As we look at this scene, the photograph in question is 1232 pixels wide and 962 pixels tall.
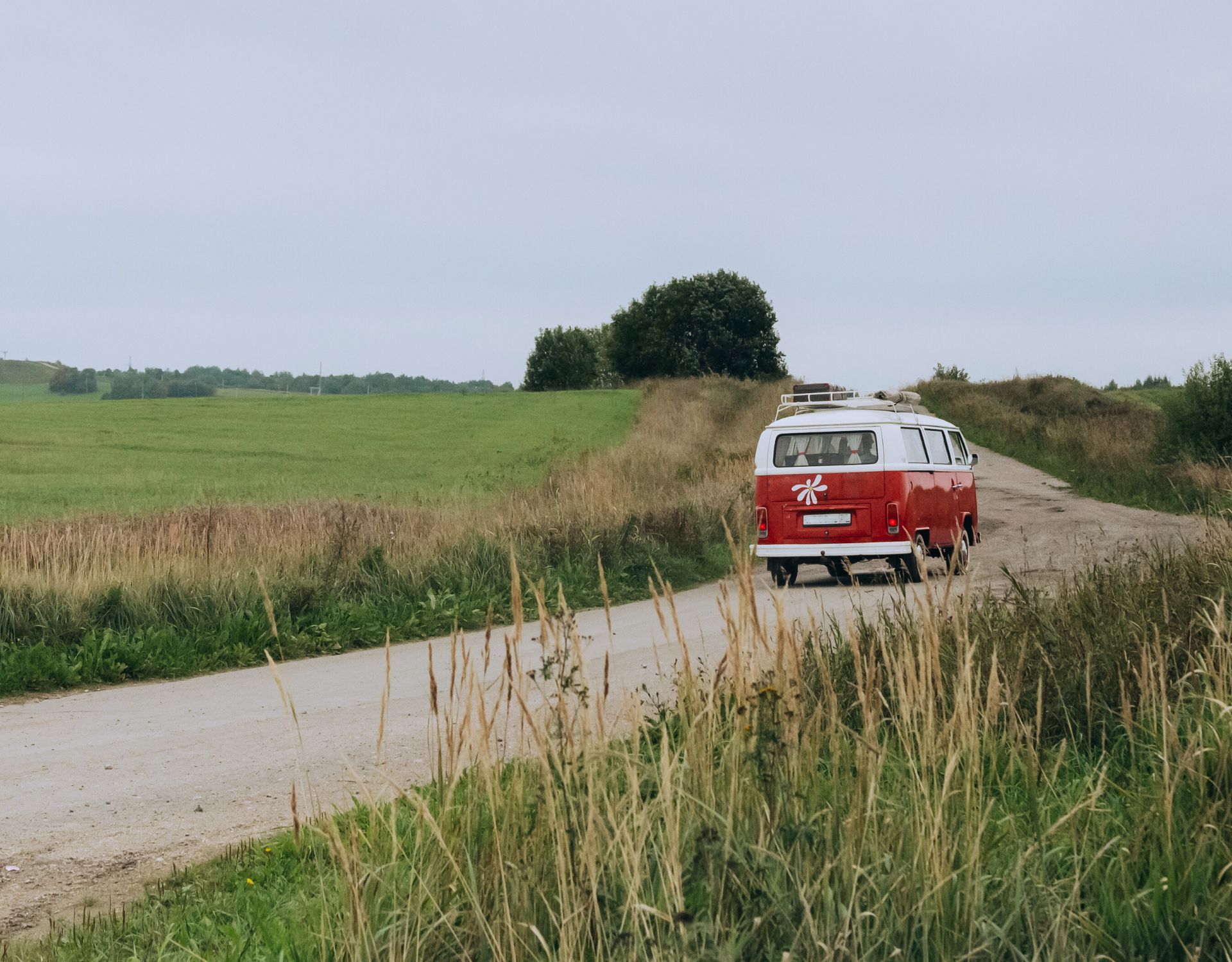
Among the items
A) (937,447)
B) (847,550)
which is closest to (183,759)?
(847,550)

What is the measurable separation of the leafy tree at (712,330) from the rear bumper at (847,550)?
75383 millimetres

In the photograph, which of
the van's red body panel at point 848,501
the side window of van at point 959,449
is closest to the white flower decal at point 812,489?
the van's red body panel at point 848,501

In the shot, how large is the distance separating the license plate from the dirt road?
3.70 metres

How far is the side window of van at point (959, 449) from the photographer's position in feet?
61.1

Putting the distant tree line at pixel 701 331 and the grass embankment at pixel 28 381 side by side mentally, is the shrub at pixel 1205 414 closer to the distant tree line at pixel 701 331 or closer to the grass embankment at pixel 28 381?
the distant tree line at pixel 701 331

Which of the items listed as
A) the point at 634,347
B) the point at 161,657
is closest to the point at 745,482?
the point at 161,657

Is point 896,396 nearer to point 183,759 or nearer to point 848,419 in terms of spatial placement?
point 848,419

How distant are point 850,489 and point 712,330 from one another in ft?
256

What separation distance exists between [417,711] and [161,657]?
3.32m

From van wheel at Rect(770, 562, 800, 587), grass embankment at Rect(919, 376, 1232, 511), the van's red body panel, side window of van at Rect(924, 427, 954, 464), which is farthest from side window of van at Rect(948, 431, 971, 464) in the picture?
van wheel at Rect(770, 562, 800, 587)

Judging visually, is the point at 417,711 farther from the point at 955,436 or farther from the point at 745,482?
the point at 745,482

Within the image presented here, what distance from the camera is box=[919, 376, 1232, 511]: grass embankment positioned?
84.7 ft

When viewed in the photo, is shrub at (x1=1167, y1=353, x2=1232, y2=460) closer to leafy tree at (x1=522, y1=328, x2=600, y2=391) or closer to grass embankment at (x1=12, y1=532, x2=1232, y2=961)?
grass embankment at (x1=12, y1=532, x2=1232, y2=961)

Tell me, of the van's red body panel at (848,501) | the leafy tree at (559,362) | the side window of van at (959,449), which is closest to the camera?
the van's red body panel at (848,501)
